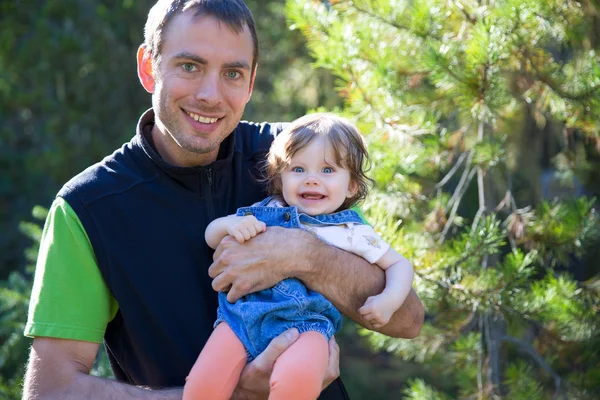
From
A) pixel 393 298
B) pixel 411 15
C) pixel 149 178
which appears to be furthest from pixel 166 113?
pixel 411 15

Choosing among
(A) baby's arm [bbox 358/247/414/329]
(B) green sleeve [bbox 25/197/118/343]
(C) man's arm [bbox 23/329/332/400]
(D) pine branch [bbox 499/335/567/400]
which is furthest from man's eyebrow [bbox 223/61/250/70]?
(D) pine branch [bbox 499/335/567/400]

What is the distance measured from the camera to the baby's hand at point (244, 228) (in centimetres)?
227

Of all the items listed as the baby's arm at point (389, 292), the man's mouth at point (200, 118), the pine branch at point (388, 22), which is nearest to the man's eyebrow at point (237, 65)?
the man's mouth at point (200, 118)

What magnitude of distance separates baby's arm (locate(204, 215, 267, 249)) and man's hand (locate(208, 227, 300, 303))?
0.03 meters

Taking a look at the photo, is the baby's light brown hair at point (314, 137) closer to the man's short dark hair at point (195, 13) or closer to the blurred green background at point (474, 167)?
the man's short dark hair at point (195, 13)

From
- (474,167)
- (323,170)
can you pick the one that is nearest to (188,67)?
(323,170)

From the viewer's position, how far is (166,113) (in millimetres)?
2375

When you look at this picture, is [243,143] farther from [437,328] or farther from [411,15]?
[437,328]

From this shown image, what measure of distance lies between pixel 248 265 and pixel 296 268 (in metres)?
0.14

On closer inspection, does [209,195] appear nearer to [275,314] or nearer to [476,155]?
[275,314]

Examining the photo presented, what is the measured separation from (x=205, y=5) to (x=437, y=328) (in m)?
1.78

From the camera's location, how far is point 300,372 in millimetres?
2066

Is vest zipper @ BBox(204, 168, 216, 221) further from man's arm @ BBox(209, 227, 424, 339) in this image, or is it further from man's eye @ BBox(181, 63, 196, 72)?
man's eye @ BBox(181, 63, 196, 72)

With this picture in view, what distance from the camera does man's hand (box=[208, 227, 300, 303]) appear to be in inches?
87.8
